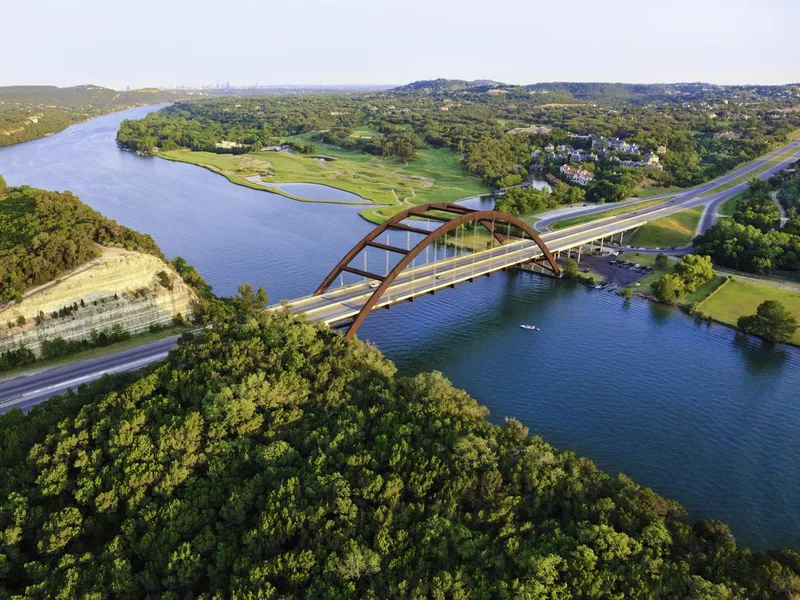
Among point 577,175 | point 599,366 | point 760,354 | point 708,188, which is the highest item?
point 577,175

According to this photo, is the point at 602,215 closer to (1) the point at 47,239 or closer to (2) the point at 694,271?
(2) the point at 694,271

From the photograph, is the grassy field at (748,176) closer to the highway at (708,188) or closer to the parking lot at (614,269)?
the highway at (708,188)

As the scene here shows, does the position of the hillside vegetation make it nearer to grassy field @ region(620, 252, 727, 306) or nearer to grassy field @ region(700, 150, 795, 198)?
grassy field @ region(620, 252, 727, 306)

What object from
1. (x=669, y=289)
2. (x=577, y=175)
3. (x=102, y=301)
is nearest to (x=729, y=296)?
(x=669, y=289)

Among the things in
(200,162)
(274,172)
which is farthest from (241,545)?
(200,162)

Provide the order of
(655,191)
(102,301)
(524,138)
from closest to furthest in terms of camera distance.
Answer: (102,301) < (655,191) < (524,138)

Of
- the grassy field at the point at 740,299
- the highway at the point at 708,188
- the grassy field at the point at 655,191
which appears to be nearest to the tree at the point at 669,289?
the grassy field at the point at 740,299

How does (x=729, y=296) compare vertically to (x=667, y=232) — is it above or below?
below
